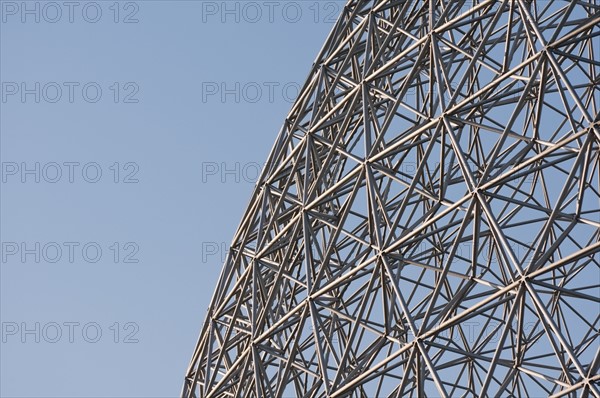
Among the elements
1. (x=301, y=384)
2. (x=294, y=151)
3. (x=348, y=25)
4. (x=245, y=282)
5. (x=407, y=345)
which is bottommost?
(x=407, y=345)

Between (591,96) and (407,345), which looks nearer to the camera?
(407,345)

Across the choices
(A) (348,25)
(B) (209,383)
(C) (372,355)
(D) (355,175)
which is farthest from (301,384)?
(A) (348,25)

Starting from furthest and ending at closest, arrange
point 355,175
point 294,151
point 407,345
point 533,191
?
point 533,191, point 294,151, point 355,175, point 407,345

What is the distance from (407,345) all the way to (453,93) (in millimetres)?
4989

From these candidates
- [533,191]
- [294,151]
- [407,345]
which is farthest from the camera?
[533,191]

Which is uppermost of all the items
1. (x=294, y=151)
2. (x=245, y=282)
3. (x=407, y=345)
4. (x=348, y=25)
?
(x=348, y=25)

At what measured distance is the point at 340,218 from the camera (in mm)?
25500

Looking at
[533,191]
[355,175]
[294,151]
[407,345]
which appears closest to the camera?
[407,345]

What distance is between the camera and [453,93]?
73.8ft

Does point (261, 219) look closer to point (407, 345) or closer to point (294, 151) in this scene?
point (294, 151)

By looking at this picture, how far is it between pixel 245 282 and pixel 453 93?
8335 mm

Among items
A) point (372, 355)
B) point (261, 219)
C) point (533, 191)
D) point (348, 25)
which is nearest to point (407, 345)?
point (372, 355)

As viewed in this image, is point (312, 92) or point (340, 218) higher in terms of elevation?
point (312, 92)

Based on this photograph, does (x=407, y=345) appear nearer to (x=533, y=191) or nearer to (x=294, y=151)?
(x=294, y=151)
